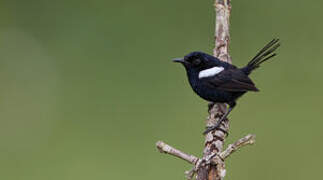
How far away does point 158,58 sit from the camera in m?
5.31

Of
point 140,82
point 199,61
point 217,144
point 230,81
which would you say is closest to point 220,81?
point 230,81

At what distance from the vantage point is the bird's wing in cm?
306

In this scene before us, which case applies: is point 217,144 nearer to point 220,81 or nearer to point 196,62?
point 220,81

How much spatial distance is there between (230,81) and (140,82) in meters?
2.12

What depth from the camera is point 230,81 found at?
309 cm

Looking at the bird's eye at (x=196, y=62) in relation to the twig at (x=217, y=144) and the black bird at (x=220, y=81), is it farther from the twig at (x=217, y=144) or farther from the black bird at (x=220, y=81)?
the twig at (x=217, y=144)

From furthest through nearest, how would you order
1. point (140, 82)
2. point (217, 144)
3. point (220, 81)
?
point (140, 82) < point (220, 81) < point (217, 144)

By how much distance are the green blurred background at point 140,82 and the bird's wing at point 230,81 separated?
3.85 ft

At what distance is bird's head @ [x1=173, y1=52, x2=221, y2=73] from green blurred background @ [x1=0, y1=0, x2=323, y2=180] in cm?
117

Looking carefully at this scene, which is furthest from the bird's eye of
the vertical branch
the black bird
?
the vertical branch

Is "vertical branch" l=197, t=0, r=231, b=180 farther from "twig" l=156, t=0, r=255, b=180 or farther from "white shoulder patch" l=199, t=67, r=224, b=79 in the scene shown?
"white shoulder patch" l=199, t=67, r=224, b=79

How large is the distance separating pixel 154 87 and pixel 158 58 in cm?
39

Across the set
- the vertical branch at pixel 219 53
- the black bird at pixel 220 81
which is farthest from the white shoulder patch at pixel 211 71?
the vertical branch at pixel 219 53

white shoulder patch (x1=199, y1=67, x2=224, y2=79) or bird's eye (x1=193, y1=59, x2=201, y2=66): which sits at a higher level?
bird's eye (x1=193, y1=59, x2=201, y2=66)
